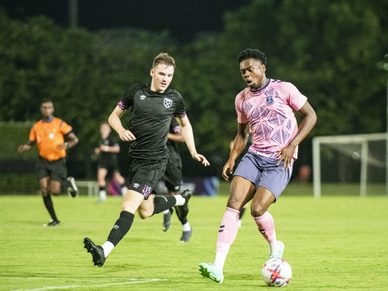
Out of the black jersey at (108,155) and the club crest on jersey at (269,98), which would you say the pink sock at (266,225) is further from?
the black jersey at (108,155)

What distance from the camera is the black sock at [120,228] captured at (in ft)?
39.9

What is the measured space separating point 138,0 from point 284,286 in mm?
79027

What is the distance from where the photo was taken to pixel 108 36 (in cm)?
5594

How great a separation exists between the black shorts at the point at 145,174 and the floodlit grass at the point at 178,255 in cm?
96

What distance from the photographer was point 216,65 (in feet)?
187

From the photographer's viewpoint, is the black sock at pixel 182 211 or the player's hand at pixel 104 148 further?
the player's hand at pixel 104 148

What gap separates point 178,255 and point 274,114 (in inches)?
142

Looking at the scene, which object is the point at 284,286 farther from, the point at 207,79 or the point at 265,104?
the point at 207,79

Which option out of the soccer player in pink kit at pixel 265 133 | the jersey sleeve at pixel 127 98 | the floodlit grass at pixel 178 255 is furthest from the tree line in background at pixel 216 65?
the soccer player in pink kit at pixel 265 133

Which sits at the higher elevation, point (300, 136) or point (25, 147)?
point (300, 136)

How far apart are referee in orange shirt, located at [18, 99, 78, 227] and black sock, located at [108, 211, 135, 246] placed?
8.41 meters

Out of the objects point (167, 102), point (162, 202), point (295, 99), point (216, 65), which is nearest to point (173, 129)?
point (162, 202)

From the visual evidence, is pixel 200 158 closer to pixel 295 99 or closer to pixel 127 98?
pixel 127 98

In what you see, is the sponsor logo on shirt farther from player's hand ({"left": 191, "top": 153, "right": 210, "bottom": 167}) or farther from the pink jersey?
the pink jersey
